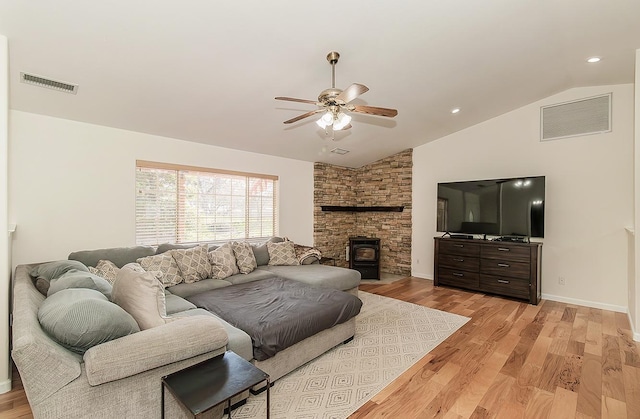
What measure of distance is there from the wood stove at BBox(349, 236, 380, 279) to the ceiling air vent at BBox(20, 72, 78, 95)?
471 cm

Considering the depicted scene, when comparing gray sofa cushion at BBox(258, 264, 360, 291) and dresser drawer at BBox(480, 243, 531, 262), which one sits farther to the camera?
dresser drawer at BBox(480, 243, 531, 262)

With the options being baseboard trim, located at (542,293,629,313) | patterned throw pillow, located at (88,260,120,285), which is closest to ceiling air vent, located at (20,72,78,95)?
patterned throw pillow, located at (88,260,120,285)

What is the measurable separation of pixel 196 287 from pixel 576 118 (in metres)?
5.82

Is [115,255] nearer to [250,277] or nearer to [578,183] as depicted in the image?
[250,277]

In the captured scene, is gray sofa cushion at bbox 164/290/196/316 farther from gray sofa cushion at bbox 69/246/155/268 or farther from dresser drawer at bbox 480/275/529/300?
dresser drawer at bbox 480/275/529/300

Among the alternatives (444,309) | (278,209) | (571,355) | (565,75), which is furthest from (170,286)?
(565,75)

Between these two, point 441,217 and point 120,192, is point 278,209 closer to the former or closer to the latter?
point 120,192

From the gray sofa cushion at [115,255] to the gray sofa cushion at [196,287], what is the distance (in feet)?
2.09

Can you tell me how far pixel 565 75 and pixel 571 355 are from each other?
3.43m

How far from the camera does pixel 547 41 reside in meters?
2.95

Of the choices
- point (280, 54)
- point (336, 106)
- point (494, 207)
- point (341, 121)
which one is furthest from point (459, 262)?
point (280, 54)

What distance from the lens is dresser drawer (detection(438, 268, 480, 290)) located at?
4.92 m

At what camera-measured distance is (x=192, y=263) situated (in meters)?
3.64

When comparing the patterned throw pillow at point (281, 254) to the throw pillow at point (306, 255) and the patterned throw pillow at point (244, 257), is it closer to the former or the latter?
the throw pillow at point (306, 255)
